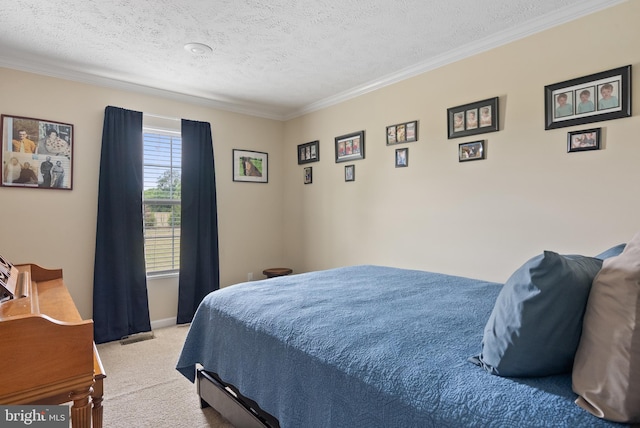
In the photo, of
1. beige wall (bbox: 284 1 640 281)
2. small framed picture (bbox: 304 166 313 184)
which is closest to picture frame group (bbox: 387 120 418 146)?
beige wall (bbox: 284 1 640 281)

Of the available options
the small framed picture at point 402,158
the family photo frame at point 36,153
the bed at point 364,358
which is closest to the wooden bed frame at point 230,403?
the bed at point 364,358

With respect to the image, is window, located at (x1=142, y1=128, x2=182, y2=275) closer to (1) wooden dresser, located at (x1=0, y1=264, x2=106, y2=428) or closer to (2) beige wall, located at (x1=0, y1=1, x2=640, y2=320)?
(2) beige wall, located at (x1=0, y1=1, x2=640, y2=320)

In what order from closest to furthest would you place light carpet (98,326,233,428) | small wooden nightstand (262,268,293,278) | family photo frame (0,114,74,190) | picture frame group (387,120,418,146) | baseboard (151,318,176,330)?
light carpet (98,326,233,428) → family photo frame (0,114,74,190) → picture frame group (387,120,418,146) → baseboard (151,318,176,330) → small wooden nightstand (262,268,293,278)

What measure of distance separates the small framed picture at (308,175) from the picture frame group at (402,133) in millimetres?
1197

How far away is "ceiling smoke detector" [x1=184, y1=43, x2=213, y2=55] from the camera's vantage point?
274 cm

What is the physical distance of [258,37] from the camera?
2660 millimetres

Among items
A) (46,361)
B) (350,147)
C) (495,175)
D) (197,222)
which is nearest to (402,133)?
(350,147)

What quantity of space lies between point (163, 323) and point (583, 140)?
401 cm

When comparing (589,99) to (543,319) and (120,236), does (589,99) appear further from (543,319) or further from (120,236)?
(120,236)

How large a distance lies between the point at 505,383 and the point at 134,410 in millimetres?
2150

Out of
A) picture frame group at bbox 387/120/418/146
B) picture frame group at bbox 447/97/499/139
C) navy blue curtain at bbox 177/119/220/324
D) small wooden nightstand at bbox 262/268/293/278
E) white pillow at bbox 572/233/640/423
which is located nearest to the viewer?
white pillow at bbox 572/233/640/423

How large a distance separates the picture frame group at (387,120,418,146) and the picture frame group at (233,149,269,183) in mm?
1766

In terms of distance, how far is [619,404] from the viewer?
80 cm

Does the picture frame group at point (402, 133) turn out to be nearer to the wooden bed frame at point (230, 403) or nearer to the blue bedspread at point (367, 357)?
the blue bedspread at point (367, 357)
